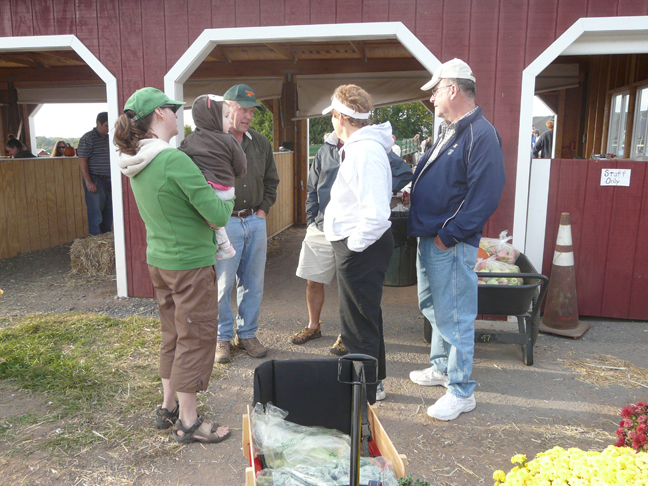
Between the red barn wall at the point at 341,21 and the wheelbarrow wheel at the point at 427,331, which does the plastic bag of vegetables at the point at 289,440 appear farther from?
the red barn wall at the point at 341,21

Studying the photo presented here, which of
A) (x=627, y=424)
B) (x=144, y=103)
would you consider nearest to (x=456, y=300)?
(x=627, y=424)

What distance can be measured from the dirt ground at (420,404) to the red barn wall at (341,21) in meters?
1.21

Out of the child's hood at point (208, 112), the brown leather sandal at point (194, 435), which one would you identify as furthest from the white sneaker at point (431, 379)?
the child's hood at point (208, 112)

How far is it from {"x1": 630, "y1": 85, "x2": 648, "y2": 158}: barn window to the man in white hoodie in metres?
4.99

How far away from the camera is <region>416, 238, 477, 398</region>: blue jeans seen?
9.78 ft

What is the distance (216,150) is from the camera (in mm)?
2857

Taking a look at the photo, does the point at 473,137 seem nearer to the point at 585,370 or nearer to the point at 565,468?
the point at 565,468

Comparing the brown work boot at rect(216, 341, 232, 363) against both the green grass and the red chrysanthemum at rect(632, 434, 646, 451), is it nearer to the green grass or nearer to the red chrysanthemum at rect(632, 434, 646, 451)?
the green grass

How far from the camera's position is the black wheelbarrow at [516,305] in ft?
11.8

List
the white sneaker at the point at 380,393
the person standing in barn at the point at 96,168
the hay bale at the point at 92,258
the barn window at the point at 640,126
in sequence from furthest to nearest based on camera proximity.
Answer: the person standing in barn at the point at 96,168 < the hay bale at the point at 92,258 < the barn window at the point at 640,126 < the white sneaker at the point at 380,393

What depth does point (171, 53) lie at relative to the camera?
4965 millimetres

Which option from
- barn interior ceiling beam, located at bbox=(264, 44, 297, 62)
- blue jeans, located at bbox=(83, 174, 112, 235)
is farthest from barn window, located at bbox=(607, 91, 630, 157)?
blue jeans, located at bbox=(83, 174, 112, 235)

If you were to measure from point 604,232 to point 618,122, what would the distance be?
3.51 m

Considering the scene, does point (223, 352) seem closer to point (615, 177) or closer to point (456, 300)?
point (456, 300)
